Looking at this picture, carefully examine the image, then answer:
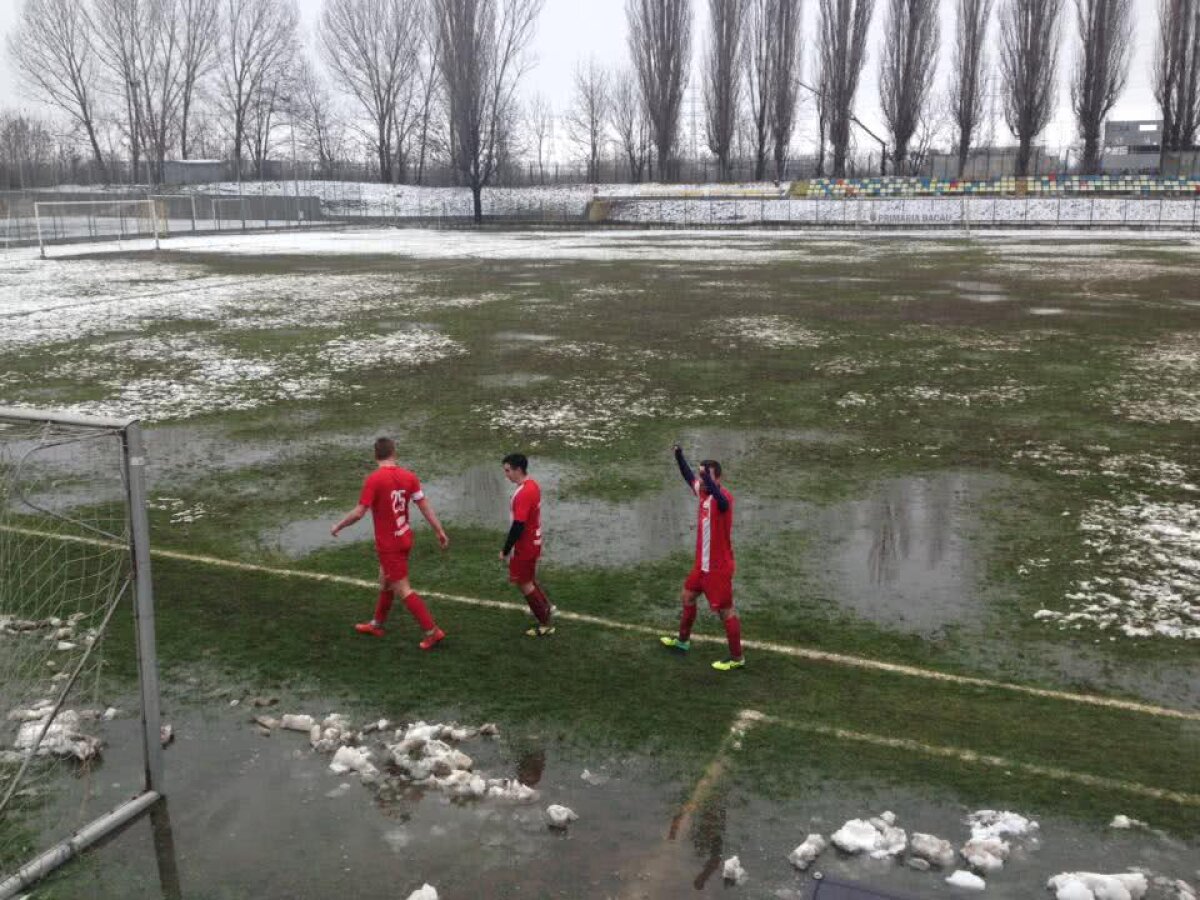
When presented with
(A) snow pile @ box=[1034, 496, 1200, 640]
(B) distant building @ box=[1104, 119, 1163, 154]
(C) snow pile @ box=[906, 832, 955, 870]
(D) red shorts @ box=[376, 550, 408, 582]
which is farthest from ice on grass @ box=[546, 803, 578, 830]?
(B) distant building @ box=[1104, 119, 1163, 154]

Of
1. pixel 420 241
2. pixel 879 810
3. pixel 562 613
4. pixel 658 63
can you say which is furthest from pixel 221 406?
pixel 658 63

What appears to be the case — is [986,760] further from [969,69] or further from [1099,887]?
[969,69]

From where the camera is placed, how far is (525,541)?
25.2 feet

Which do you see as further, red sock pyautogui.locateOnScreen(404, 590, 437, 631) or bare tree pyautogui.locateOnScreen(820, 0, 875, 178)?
bare tree pyautogui.locateOnScreen(820, 0, 875, 178)

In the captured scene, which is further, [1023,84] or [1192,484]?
[1023,84]

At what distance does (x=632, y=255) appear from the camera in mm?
44344

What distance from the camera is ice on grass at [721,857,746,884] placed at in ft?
16.9

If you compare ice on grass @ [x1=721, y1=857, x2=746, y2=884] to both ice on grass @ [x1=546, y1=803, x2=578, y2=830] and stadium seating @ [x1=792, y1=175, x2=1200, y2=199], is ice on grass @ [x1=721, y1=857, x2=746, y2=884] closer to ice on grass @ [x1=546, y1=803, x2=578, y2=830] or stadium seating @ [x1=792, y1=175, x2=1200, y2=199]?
→ ice on grass @ [x1=546, y1=803, x2=578, y2=830]

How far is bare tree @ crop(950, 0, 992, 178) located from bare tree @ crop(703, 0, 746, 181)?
1554cm

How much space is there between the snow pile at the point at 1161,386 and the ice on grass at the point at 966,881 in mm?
11492

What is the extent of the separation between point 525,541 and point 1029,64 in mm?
75296

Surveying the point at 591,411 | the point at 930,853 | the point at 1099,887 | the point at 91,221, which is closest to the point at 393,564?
the point at 930,853

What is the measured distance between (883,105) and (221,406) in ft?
232

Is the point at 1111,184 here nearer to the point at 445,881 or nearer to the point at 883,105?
the point at 883,105
